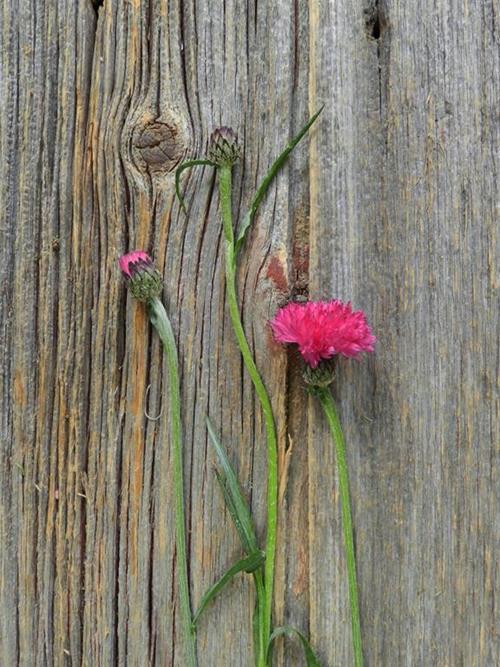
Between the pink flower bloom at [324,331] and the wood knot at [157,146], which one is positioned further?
the wood knot at [157,146]

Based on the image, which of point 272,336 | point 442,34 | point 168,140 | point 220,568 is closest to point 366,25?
point 442,34

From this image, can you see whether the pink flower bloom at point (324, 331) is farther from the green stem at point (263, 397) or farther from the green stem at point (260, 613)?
the green stem at point (260, 613)

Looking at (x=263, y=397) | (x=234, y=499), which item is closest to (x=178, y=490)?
(x=234, y=499)

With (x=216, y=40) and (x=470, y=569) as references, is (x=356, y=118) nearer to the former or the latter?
(x=216, y=40)

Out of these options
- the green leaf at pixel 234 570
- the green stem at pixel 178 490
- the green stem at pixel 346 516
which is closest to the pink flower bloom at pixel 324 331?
the green stem at pixel 346 516

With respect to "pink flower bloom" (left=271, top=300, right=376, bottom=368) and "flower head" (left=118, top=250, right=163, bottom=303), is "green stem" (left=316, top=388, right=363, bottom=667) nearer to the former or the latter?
"pink flower bloom" (left=271, top=300, right=376, bottom=368)

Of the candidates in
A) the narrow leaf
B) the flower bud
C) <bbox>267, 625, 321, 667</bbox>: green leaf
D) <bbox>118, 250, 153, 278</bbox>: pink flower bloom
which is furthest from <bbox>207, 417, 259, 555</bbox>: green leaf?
the flower bud
